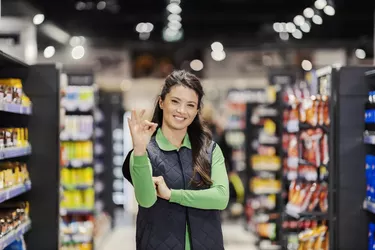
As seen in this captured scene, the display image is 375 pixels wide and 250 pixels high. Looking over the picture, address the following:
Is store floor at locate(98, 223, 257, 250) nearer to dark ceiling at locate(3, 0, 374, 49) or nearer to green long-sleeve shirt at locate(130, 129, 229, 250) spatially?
dark ceiling at locate(3, 0, 374, 49)

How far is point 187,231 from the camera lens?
10.6 ft

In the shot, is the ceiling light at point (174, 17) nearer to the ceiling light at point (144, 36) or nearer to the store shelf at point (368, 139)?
the ceiling light at point (144, 36)

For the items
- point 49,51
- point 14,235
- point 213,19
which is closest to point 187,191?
point 14,235

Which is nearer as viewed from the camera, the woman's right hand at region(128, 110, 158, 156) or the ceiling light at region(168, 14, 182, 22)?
the woman's right hand at region(128, 110, 158, 156)

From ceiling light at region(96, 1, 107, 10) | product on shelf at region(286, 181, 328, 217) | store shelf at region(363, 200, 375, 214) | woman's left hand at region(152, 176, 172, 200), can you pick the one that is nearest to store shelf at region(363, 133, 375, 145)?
store shelf at region(363, 200, 375, 214)

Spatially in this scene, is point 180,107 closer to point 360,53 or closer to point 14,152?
point 14,152

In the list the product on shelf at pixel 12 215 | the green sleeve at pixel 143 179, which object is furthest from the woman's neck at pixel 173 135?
the product on shelf at pixel 12 215

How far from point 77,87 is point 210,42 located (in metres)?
9.65

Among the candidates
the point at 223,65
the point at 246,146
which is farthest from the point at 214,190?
the point at 223,65

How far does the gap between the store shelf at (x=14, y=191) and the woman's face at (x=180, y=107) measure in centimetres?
224

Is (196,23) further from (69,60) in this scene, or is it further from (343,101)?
(343,101)

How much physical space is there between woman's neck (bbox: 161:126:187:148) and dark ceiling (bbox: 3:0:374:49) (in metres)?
10.1

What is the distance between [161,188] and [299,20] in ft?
41.9

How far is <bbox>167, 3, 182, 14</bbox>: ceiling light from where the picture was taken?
14169mm
